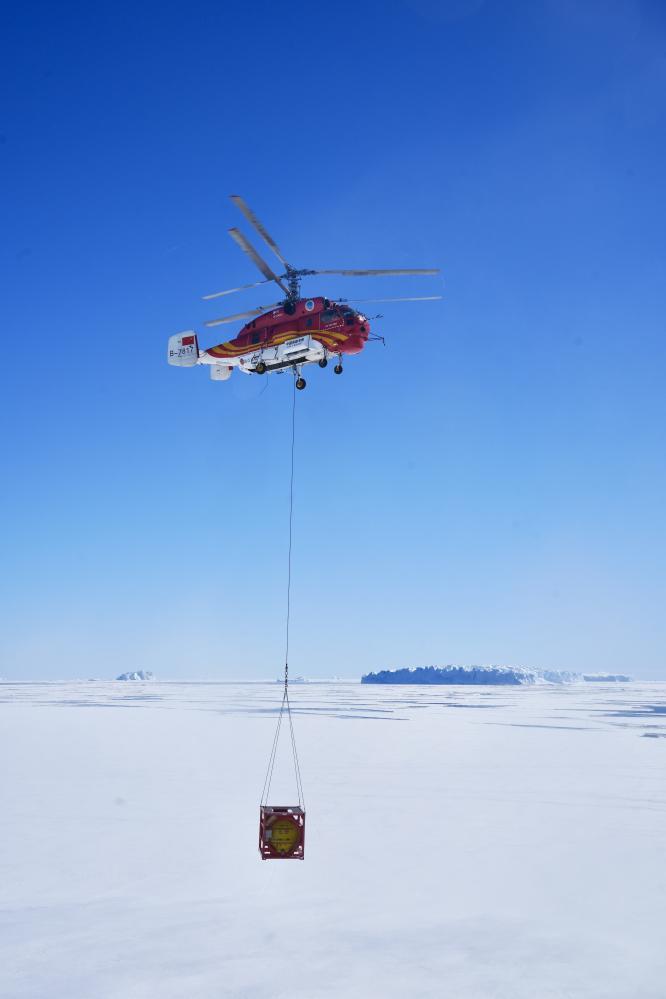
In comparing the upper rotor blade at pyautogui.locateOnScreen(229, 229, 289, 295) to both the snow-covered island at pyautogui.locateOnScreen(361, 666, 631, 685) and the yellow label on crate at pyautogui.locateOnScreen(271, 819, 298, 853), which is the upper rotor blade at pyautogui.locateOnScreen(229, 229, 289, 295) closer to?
the yellow label on crate at pyautogui.locateOnScreen(271, 819, 298, 853)

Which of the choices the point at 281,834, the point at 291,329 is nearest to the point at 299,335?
the point at 291,329

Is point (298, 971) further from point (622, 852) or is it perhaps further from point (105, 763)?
point (105, 763)

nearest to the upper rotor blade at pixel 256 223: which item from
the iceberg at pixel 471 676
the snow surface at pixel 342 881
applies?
the snow surface at pixel 342 881

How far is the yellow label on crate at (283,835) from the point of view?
9242 millimetres

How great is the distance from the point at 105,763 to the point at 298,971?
12548 millimetres

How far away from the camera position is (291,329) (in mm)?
18609

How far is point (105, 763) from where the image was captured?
1811 cm

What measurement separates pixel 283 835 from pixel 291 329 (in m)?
12.4

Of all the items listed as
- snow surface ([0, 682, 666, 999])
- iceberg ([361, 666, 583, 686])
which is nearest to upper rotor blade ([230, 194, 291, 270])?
snow surface ([0, 682, 666, 999])

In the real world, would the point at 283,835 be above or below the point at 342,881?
above

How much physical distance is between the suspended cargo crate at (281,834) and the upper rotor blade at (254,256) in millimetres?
13570

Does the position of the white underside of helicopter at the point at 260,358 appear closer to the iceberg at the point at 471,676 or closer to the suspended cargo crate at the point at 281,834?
the suspended cargo crate at the point at 281,834

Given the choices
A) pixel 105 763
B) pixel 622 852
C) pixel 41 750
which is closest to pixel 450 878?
pixel 622 852

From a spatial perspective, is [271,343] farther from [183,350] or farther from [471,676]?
[471,676]
